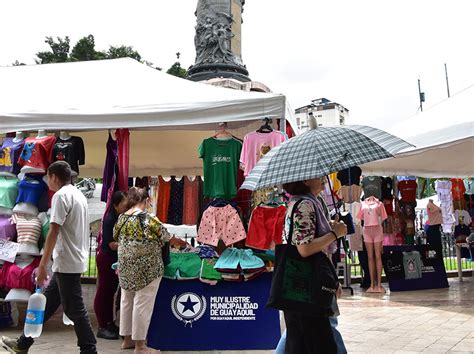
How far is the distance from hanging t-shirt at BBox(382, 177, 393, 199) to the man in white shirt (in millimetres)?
7447

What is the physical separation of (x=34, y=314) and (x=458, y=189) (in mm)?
9662

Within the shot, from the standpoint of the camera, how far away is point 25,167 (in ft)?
17.0

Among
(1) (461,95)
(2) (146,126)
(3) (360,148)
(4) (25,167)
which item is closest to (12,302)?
(4) (25,167)

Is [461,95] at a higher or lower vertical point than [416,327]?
higher

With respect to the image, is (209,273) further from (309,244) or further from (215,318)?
(309,244)

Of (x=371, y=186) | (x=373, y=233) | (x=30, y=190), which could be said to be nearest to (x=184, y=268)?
(x=30, y=190)

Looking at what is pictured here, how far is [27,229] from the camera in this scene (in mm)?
5168

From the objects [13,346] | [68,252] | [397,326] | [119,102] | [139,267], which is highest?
[119,102]

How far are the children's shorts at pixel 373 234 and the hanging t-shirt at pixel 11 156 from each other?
5.97 meters

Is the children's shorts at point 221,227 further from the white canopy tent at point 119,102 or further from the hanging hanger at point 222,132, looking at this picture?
the white canopy tent at point 119,102

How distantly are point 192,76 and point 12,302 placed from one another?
8.66m

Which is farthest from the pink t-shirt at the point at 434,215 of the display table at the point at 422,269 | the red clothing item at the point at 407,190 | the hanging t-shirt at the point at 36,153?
the hanging t-shirt at the point at 36,153

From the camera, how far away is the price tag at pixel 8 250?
514 centimetres

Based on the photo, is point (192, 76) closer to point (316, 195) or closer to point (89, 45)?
point (316, 195)
